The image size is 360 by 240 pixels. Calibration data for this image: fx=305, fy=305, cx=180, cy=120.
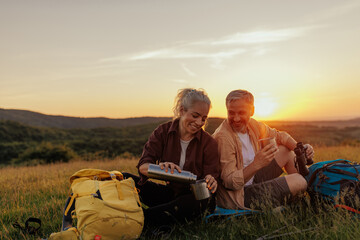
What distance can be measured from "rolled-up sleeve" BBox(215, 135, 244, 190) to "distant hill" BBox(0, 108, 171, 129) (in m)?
53.4

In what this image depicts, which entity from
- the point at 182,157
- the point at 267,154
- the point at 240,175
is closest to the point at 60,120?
the point at 182,157

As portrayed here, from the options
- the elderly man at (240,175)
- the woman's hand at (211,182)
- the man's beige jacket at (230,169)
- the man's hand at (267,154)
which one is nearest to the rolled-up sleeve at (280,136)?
the elderly man at (240,175)

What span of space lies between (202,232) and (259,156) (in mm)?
1070

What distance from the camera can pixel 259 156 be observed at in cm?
351

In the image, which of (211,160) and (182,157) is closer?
(211,160)

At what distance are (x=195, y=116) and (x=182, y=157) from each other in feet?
1.91

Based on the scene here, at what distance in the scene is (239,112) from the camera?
401cm

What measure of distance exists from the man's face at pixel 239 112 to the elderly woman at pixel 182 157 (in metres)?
0.45

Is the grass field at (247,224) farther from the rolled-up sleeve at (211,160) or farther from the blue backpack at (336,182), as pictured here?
the rolled-up sleeve at (211,160)

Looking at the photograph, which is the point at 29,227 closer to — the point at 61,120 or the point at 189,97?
the point at 189,97

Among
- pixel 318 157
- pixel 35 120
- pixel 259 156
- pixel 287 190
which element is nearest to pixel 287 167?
pixel 287 190

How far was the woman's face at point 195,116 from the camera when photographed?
361cm

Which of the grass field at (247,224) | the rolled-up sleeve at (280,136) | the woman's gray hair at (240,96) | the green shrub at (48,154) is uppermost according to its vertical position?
the woman's gray hair at (240,96)

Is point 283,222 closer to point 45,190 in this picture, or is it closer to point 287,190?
point 287,190
